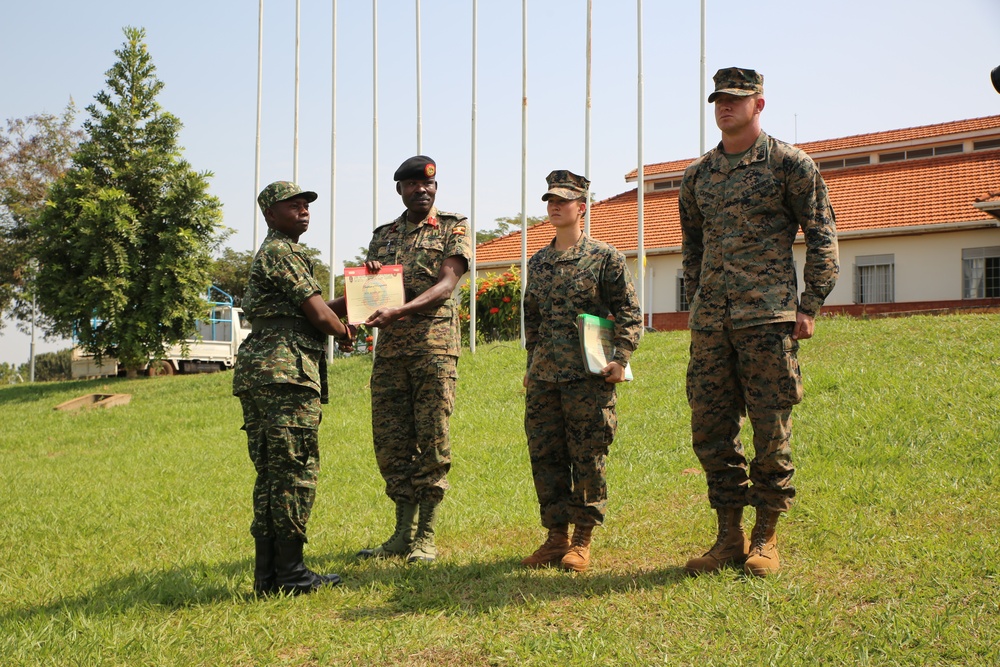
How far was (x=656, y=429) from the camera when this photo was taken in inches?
363

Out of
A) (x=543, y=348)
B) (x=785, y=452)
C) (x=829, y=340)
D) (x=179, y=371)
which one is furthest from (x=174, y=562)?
(x=179, y=371)

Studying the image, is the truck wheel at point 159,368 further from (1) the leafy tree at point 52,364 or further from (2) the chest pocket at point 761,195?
(1) the leafy tree at point 52,364

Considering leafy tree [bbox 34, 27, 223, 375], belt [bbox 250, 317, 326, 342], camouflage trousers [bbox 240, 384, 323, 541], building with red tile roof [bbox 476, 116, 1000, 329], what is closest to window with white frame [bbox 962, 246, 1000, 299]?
building with red tile roof [bbox 476, 116, 1000, 329]

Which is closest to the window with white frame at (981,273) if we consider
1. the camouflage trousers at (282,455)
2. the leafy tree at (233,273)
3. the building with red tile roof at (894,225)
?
the building with red tile roof at (894,225)

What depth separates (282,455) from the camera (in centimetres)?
458

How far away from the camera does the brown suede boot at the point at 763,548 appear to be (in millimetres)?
4574

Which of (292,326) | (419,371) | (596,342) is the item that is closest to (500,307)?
(419,371)

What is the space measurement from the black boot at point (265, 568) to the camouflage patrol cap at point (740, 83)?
327cm

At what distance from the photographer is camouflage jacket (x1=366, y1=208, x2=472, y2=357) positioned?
5.43 meters

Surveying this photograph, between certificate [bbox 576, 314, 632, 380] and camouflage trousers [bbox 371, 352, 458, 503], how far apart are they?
964 mm

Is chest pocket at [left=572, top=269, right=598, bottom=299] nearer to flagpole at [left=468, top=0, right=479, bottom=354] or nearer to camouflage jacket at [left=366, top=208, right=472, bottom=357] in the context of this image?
camouflage jacket at [left=366, top=208, right=472, bottom=357]

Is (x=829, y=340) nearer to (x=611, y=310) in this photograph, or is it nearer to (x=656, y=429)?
(x=656, y=429)

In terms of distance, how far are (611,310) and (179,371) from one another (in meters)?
21.9

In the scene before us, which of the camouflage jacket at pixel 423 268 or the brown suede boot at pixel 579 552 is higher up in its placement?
the camouflage jacket at pixel 423 268
